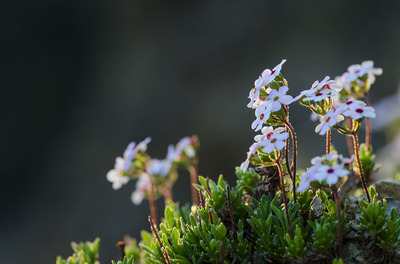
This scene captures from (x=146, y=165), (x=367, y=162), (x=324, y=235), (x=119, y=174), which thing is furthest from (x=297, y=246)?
(x=119, y=174)

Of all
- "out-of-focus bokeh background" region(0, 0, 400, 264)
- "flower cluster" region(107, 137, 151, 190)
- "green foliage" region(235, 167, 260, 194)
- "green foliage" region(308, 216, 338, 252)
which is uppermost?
"out-of-focus bokeh background" region(0, 0, 400, 264)

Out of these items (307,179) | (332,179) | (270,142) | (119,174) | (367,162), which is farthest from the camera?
(119,174)

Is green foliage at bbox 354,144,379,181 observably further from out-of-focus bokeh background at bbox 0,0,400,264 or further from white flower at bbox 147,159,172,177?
out-of-focus bokeh background at bbox 0,0,400,264

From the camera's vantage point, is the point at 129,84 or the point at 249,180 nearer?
the point at 249,180

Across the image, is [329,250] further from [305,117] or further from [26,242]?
[26,242]

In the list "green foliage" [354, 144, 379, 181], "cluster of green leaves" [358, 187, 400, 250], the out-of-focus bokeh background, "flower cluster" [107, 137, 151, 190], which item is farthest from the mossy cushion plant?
the out-of-focus bokeh background

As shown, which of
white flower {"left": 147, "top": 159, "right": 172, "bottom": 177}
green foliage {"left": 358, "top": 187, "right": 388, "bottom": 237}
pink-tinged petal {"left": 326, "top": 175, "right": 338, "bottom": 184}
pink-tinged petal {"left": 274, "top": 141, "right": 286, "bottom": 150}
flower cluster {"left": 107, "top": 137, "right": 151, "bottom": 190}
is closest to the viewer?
pink-tinged petal {"left": 326, "top": 175, "right": 338, "bottom": 184}

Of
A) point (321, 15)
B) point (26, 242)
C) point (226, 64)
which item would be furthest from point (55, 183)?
point (321, 15)

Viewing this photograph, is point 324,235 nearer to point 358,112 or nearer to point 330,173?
point 330,173
